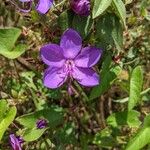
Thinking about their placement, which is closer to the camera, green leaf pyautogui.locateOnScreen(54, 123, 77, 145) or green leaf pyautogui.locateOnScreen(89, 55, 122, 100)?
green leaf pyautogui.locateOnScreen(89, 55, 122, 100)

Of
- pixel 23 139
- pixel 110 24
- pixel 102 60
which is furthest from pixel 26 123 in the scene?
pixel 110 24

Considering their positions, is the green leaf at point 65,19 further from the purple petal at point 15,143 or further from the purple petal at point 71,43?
the purple petal at point 15,143

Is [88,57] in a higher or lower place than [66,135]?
higher

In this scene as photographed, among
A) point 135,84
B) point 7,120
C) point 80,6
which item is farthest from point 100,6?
point 7,120

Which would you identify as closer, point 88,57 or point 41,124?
point 88,57

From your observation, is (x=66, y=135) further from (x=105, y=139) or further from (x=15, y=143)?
(x=15, y=143)

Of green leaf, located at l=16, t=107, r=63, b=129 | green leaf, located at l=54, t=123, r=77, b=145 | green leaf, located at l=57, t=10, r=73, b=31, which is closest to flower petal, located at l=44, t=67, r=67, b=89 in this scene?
green leaf, located at l=57, t=10, r=73, b=31

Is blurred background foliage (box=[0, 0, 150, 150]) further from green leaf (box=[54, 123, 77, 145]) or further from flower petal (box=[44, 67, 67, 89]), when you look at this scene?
flower petal (box=[44, 67, 67, 89])

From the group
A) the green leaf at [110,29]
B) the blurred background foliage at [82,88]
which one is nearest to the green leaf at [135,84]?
the blurred background foliage at [82,88]
